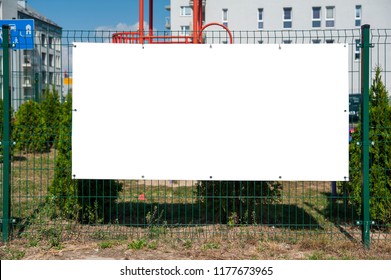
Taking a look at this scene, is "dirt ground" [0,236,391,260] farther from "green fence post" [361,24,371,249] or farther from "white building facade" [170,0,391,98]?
"white building facade" [170,0,391,98]

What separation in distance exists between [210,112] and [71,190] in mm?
2236

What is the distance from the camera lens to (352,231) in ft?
22.7

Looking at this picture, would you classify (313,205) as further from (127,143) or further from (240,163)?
(127,143)

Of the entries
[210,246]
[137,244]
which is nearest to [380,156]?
[210,246]

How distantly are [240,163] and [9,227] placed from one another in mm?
3070

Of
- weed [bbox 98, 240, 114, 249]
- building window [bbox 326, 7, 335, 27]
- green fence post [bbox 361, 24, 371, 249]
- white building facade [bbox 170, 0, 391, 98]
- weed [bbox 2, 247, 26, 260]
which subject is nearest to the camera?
weed [bbox 2, 247, 26, 260]

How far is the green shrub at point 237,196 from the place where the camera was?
269 inches

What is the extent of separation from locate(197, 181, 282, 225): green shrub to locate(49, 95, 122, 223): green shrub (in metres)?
1.30

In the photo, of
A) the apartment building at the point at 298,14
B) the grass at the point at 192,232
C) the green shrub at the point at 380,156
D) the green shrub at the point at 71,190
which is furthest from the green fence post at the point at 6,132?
the apartment building at the point at 298,14

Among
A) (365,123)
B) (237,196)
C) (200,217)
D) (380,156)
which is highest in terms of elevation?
(365,123)

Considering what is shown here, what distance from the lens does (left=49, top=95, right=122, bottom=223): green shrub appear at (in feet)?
22.6

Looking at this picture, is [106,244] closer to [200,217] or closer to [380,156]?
[200,217]

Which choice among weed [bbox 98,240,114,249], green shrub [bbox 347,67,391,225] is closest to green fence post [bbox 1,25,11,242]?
weed [bbox 98,240,114,249]

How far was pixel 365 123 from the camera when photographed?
19.9 ft
